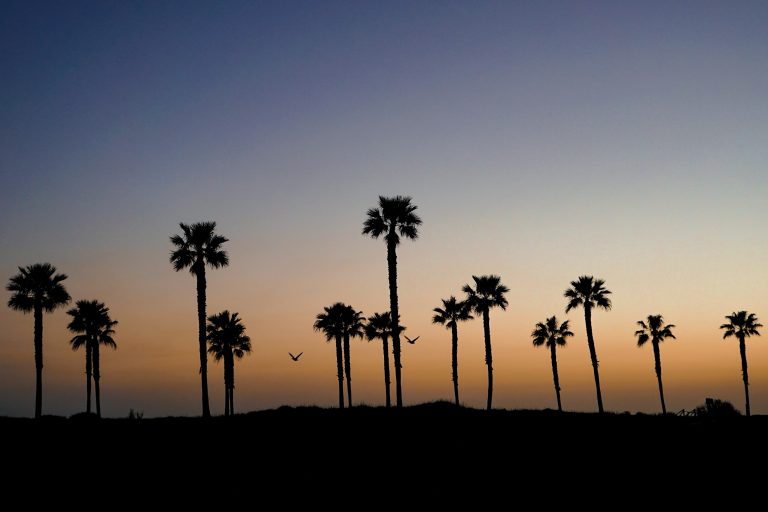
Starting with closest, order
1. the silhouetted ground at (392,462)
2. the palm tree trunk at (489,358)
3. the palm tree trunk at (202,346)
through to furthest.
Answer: the silhouetted ground at (392,462), the palm tree trunk at (202,346), the palm tree trunk at (489,358)

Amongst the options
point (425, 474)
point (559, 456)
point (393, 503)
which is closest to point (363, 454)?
point (425, 474)

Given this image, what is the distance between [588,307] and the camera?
6462 cm

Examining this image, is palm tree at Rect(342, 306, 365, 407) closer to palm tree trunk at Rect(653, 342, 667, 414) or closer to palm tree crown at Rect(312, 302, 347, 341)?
palm tree crown at Rect(312, 302, 347, 341)

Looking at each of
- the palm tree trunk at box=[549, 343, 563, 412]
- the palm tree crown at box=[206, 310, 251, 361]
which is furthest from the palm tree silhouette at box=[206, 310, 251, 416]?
the palm tree trunk at box=[549, 343, 563, 412]

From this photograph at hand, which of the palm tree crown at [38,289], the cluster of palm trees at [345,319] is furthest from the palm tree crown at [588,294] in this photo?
the palm tree crown at [38,289]

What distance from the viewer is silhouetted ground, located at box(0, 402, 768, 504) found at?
24.2 meters

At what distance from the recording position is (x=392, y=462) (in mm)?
28391

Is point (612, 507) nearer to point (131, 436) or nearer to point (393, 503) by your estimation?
point (393, 503)

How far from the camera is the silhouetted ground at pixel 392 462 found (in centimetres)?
2422

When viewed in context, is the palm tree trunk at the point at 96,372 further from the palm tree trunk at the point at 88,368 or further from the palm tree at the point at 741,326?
the palm tree at the point at 741,326

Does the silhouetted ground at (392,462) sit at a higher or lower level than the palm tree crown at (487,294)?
lower

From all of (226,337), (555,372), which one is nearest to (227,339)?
Answer: (226,337)

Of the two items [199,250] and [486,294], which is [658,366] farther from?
[199,250]

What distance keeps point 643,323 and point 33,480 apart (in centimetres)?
7590
